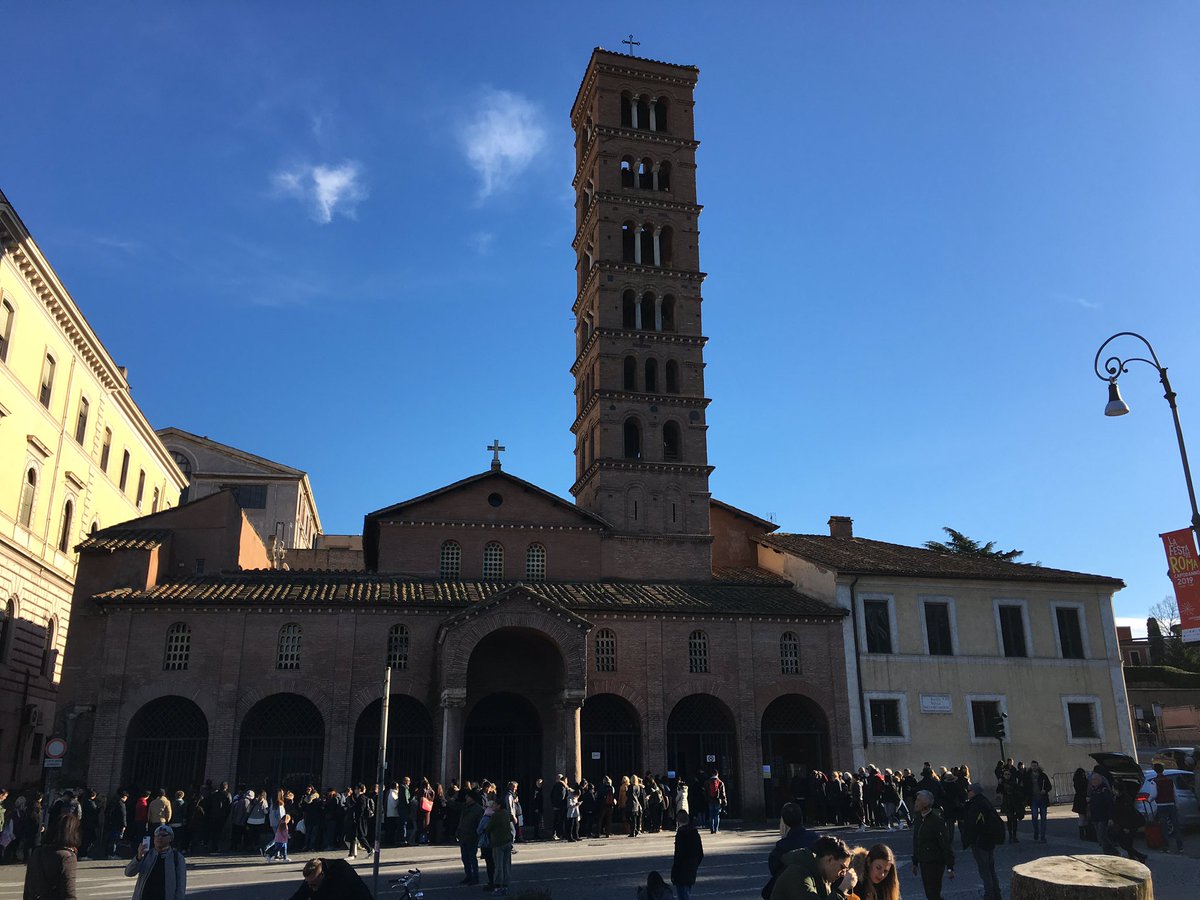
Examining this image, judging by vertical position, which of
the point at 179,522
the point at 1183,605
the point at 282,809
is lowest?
the point at 282,809

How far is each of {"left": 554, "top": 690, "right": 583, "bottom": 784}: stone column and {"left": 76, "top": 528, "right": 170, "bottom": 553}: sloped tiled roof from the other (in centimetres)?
1423

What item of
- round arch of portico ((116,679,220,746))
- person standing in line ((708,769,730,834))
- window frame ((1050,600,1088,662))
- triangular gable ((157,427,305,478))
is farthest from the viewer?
triangular gable ((157,427,305,478))

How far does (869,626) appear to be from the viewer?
3519 cm

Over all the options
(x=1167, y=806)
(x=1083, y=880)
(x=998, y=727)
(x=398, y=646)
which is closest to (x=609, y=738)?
(x=398, y=646)

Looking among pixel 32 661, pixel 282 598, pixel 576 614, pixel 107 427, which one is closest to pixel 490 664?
pixel 576 614

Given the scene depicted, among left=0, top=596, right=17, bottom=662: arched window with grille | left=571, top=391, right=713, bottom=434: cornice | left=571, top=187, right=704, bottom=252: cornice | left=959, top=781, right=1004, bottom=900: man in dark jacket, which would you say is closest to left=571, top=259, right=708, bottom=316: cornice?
left=571, top=187, right=704, bottom=252: cornice

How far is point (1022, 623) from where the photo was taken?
36688mm

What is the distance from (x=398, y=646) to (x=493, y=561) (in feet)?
19.2

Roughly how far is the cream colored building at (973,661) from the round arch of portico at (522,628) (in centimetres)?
1018

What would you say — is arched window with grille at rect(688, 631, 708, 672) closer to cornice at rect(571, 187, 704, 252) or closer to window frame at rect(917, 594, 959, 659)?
window frame at rect(917, 594, 959, 659)

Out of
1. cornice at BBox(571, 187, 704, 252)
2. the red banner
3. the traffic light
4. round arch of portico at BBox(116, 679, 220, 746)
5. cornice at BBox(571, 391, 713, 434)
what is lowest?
the traffic light

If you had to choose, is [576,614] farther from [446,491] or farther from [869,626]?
[869,626]

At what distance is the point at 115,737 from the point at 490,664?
11.1 metres

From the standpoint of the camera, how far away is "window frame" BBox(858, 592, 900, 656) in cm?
3481
